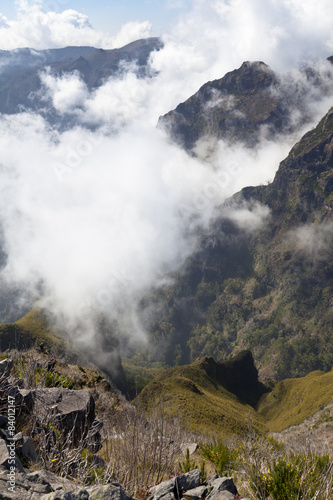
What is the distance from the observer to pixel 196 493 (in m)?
10.2

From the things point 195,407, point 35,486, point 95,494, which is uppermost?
point 35,486

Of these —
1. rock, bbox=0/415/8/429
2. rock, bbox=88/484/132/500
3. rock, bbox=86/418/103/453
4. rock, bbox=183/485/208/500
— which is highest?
rock, bbox=0/415/8/429

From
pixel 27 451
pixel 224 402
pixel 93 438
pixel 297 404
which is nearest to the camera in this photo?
pixel 27 451

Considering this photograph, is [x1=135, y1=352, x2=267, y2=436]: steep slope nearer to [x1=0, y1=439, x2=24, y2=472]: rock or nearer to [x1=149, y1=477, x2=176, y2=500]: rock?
[x1=149, y1=477, x2=176, y2=500]: rock

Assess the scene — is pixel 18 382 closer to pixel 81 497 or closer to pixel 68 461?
pixel 68 461

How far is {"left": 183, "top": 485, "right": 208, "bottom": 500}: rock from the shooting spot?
10104 millimetres

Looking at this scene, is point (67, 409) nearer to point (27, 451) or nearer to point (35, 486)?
point (27, 451)

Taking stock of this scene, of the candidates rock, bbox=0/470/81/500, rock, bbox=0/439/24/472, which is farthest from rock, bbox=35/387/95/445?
rock, bbox=0/470/81/500

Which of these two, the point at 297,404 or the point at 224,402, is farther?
the point at 297,404

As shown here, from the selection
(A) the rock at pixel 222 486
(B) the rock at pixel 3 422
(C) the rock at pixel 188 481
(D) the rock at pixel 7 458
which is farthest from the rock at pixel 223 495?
(B) the rock at pixel 3 422

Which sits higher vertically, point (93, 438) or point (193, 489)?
point (93, 438)

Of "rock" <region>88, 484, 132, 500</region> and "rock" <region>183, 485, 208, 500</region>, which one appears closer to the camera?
"rock" <region>88, 484, 132, 500</region>

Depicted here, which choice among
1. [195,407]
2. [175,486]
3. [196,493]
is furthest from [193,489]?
[195,407]

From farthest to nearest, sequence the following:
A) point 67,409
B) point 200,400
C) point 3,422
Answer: point 200,400, point 67,409, point 3,422
